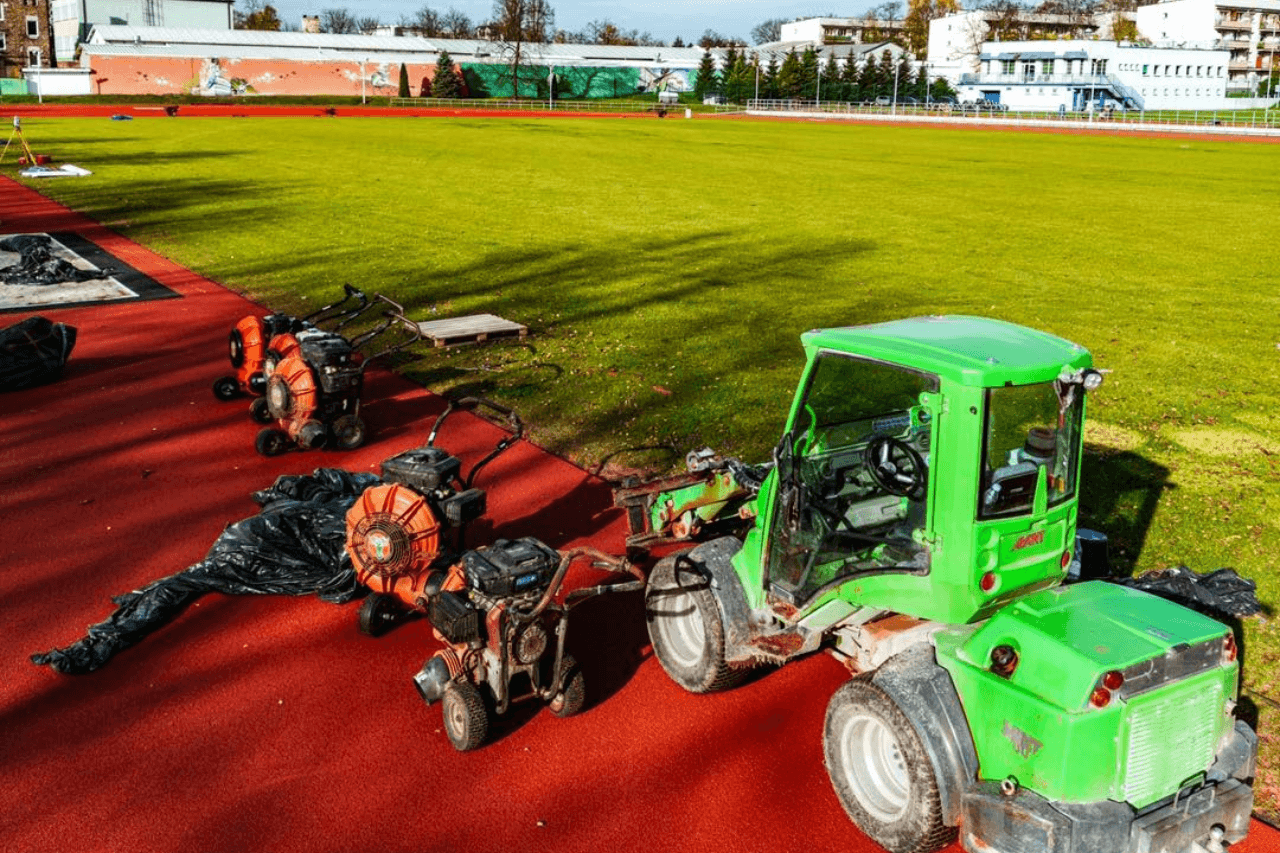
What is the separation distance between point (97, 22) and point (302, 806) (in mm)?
111024

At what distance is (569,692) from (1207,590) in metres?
4.46

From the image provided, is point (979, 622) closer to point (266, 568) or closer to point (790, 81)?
point (266, 568)

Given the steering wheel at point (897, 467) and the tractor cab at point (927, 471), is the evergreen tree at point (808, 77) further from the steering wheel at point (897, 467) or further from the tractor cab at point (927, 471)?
the steering wheel at point (897, 467)

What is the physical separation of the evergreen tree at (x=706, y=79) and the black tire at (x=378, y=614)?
106303 millimetres

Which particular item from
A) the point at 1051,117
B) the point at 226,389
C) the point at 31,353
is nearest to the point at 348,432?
the point at 226,389

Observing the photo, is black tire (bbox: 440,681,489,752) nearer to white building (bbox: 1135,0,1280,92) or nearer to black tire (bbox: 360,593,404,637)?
black tire (bbox: 360,593,404,637)

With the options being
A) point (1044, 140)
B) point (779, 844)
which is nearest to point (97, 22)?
point (1044, 140)

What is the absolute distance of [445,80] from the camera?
3762 inches

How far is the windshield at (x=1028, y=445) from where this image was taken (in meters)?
4.88

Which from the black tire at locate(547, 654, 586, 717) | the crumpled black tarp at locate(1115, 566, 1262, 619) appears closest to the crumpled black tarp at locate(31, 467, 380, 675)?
the black tire at locate(547, 654, 586, 717)

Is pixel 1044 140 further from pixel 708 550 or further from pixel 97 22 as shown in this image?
pixel 97 22

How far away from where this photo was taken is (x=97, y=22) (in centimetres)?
9775

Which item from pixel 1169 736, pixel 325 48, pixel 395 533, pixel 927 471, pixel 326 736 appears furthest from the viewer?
pixel 325 48

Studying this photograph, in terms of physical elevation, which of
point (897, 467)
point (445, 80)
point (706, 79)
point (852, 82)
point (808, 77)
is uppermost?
point (706, 79)
